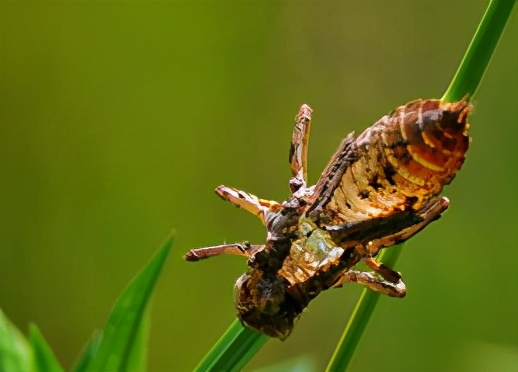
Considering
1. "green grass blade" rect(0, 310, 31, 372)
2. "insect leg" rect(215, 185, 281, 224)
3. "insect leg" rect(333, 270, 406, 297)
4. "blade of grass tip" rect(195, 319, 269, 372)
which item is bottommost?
"green grass blade" rect(0, 310, 31, 372)

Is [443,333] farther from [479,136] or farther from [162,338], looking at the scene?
[162,338]

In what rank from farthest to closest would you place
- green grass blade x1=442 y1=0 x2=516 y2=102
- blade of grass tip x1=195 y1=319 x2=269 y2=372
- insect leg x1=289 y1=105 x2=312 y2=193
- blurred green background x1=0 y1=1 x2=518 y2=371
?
blurred green background x1=0 y1=1 x2=518 y2=371 < insect leg x1=289 y1=105 x2=312 y2=193 < blade of grass tip x1=195 y1=319 x2=269 y2=372 < green grass blade x1=442 y1=0 x2=516 y2=102

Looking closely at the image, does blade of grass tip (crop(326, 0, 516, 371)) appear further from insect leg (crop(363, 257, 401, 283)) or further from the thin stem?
insect leg (crop(363, 257, 401, 283))

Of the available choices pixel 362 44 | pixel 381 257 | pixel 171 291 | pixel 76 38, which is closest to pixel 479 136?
pixel 362 44

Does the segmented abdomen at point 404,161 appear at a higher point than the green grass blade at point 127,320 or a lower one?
higher

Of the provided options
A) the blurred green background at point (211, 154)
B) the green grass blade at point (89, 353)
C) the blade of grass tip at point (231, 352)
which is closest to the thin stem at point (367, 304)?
the blade of grass tip at point (231, 352)

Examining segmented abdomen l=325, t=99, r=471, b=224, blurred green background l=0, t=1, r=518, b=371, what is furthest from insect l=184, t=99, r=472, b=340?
blurred green background l=0, t=1, r=518, b=371

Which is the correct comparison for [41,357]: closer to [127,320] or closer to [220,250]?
[127,320]

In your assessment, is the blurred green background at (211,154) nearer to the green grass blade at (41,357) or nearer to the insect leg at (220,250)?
the insect leg at (220,250)
